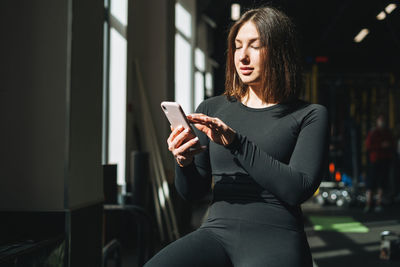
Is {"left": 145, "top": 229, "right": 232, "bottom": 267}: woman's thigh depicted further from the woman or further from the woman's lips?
the woman's lips

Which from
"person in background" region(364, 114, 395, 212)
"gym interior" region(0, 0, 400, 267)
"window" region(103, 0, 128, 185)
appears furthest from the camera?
"person in background" region(364, 114, 395, 212)

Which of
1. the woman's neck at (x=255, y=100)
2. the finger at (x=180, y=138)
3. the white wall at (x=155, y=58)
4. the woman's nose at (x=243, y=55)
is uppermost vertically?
the white wall at (x=155, y=58)

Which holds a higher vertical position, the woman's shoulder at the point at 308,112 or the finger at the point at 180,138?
the woman's shoulder at the point at 308,112

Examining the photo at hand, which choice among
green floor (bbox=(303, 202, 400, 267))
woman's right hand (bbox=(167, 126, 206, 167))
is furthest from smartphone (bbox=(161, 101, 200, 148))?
green floor (bbox=(303, 202, 400, 267))

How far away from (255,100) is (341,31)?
10.4 m

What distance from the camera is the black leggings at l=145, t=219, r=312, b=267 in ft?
3.71

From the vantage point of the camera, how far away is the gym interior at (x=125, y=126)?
1956 millimetres

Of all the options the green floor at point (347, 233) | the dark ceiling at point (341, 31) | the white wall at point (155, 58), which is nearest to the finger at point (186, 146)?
the green floor at point (347, 233)

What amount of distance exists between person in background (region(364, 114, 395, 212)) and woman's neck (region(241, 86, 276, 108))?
6.55 m

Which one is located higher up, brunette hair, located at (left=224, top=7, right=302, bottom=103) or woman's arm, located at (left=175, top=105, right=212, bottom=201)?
brunette hair, located at (left=224, top=7, right=302, bottom=103)

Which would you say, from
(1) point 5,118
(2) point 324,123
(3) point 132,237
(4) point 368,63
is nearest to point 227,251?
(2) point 324,123

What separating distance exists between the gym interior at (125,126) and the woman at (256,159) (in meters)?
0.14

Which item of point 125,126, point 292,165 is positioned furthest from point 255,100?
point 125,126

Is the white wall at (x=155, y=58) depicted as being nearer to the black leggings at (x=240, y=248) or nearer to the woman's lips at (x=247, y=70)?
the woman's lips at (x=247, y=70)
